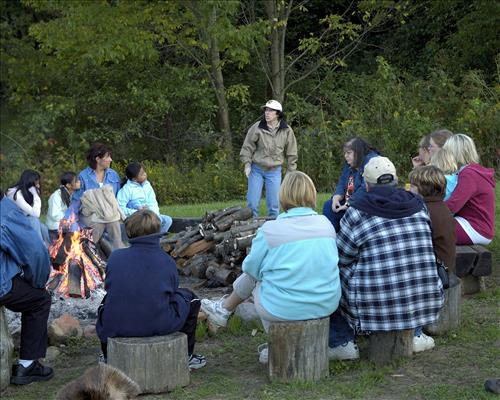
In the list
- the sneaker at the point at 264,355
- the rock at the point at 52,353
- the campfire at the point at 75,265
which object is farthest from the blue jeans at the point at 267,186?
the sneaker at the point at 264,355

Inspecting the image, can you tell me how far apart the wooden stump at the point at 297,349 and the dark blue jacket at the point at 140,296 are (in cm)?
69

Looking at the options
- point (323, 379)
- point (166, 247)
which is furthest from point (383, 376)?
point (166, 247)

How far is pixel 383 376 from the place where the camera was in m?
5.88

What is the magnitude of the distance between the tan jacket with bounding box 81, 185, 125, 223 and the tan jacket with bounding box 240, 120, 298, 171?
2.47 metres

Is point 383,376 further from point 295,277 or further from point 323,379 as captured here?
point 295,277

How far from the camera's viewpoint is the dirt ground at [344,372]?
5.59m

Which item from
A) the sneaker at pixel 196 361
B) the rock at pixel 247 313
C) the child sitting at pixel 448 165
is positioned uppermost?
the child sitting at pixel 448 165

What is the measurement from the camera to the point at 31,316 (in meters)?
6.27

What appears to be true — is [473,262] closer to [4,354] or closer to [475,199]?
[475,199]

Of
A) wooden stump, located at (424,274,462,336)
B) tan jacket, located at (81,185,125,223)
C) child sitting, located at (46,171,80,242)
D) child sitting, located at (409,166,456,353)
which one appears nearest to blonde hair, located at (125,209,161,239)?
child sitting, located at (409,166,456,353)

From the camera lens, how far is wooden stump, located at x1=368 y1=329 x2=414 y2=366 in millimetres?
6129

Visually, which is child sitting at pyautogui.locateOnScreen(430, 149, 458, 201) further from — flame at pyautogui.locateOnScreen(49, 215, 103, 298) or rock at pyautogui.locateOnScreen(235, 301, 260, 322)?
flame at pyautogui.locateOnScreen(49, 215, 103, 298)

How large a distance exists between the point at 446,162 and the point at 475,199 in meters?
0.42

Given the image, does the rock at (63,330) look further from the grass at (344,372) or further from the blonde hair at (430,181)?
the blonde hair at (430,181)
